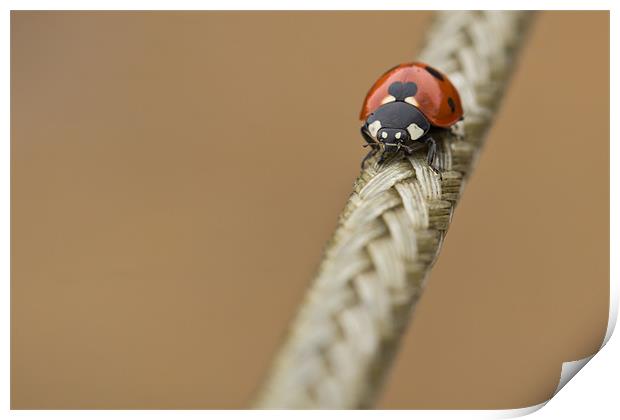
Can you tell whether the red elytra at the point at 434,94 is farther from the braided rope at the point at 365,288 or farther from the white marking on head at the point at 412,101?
the braided rope at the point at 365,288

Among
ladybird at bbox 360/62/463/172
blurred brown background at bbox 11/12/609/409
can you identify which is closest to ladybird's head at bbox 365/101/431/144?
ladybird at bbox 360/62/463/172

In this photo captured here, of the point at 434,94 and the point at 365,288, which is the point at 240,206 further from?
the point at 365,288

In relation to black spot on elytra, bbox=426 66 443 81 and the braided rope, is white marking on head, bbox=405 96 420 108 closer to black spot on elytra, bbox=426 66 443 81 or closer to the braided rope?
black spot on elytra, bbox=426 66 443 81

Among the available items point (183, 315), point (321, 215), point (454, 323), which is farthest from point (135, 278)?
point (454, 323)

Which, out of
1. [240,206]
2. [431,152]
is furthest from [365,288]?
[240,206]

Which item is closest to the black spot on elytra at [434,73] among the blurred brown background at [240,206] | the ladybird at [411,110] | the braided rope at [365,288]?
the ladybird at [411,110]

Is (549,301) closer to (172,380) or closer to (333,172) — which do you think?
(333,172)
